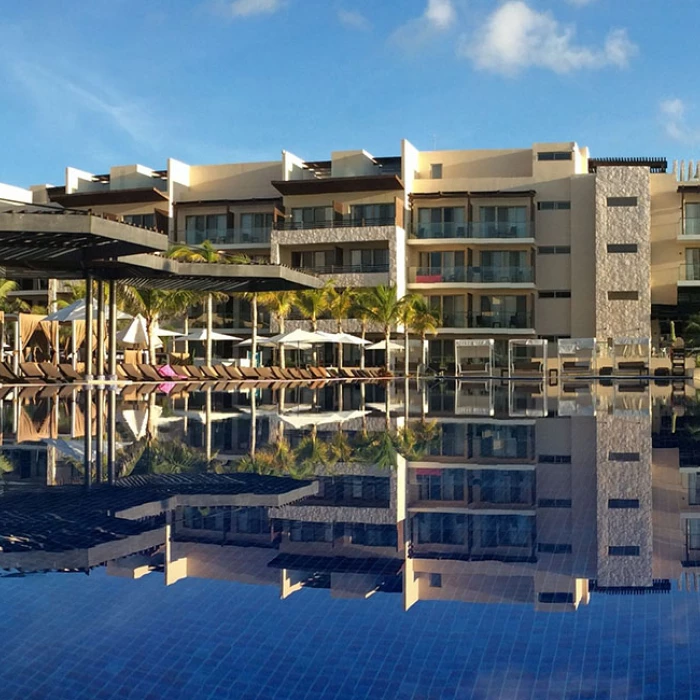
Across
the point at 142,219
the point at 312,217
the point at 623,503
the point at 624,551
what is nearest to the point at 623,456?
the point at 623,503

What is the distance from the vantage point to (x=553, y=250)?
52031mm

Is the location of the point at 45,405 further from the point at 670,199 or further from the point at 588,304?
the point at 670,199

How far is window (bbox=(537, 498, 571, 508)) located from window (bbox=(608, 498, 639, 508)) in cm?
→ 32

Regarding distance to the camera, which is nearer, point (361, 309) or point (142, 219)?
point (361, 309)

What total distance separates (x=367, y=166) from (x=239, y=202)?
768 cm

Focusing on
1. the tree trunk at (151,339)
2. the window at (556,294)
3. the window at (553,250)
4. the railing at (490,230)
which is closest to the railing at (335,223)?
the railing at (490,230)

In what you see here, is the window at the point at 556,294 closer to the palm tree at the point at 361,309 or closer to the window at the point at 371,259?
the window at the point at 371,259

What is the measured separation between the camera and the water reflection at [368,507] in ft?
16.6

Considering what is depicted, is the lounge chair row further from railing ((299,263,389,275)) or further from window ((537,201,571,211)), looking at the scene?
window ((537,201,571,211))

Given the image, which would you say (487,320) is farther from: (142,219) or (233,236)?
(142,219)

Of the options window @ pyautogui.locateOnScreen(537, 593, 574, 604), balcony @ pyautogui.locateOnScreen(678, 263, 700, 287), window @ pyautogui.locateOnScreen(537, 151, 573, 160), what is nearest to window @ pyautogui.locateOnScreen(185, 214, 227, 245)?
window @ pyautogui.locateOnScreen(537, 151, 573, 160)

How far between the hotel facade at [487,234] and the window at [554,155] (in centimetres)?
9

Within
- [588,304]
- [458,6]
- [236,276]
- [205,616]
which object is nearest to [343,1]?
[236,276]

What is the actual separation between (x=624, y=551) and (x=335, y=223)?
4551 centimetres
